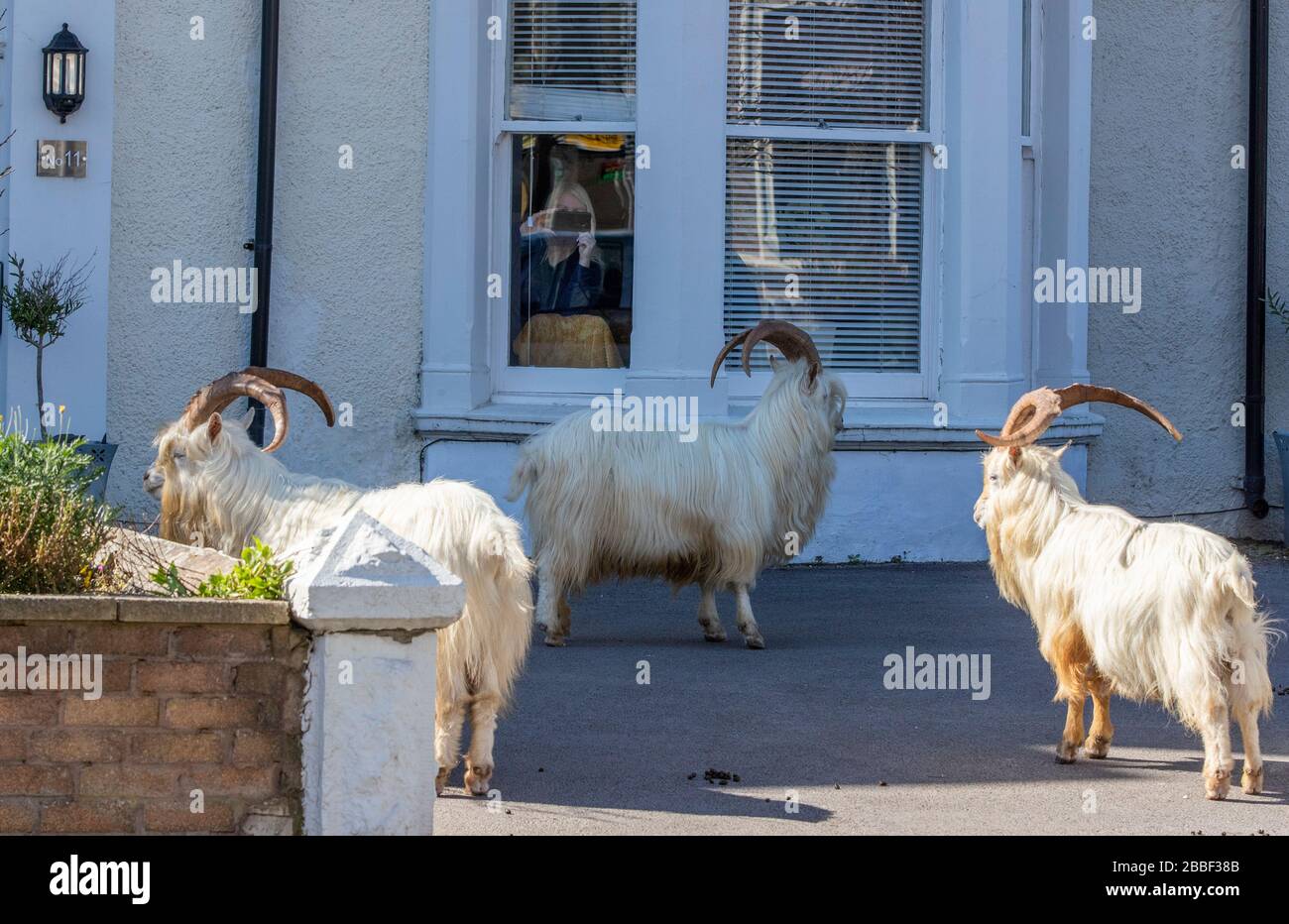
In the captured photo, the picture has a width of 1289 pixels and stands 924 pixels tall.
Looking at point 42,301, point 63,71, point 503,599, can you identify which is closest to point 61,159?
point 63,71

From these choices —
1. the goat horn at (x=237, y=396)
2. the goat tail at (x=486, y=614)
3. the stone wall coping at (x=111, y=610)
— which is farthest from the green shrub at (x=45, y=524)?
the goat horn at (x=237, y=396)

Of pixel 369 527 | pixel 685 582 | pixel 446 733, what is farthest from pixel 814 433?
pixel 369 527

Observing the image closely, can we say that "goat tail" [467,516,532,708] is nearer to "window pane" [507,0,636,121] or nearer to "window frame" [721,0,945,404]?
"window frame" [721,0,945,404]

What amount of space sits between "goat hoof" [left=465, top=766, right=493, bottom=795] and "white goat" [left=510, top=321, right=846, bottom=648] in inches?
116

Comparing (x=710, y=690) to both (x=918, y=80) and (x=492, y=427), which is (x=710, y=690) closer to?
(x=492, y=427)

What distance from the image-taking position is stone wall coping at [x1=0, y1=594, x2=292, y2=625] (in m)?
5.18

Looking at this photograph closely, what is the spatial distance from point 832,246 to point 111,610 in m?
8.22

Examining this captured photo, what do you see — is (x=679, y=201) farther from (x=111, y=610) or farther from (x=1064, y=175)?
(x=111, y=610)

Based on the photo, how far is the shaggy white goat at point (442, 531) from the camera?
21.0 feet

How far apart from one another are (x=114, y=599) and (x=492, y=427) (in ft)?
22.3

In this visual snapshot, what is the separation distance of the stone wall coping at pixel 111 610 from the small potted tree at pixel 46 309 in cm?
584

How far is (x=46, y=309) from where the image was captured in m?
11.1

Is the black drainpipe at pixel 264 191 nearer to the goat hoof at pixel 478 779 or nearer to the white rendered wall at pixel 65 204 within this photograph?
the white rendered wall at pixel 65 204

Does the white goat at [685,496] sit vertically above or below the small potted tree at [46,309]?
below
